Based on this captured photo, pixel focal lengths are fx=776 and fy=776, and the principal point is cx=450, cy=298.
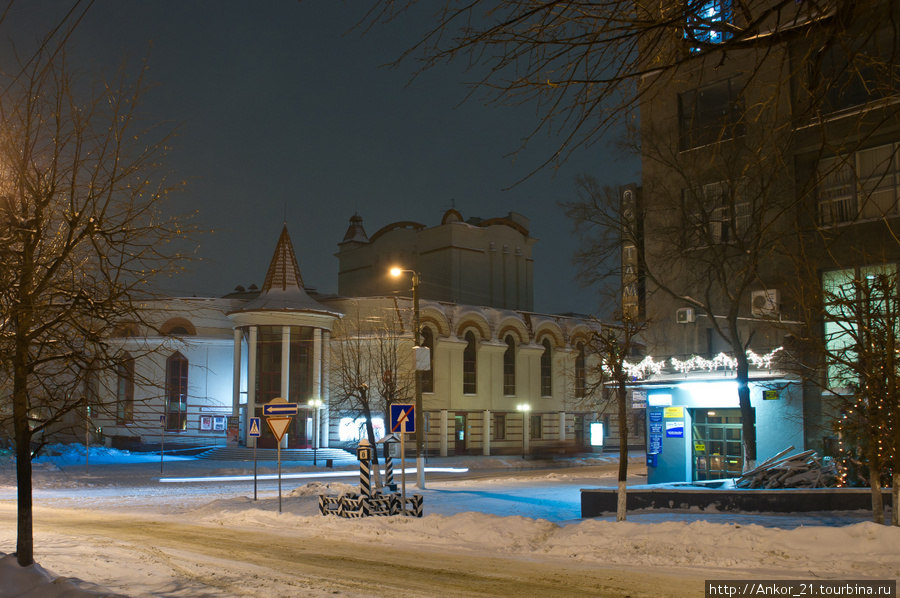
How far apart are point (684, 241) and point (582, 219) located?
11.1ft


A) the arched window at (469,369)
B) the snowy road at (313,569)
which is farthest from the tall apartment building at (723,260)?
the arched window at (469,369)

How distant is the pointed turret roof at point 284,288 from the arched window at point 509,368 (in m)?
12.4

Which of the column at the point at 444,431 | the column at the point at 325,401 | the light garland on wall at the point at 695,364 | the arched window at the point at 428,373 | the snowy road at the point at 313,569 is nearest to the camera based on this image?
the snowy road at the point at 313,569

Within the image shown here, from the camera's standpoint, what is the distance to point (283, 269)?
50.0 metres

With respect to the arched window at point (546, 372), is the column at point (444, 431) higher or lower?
lower

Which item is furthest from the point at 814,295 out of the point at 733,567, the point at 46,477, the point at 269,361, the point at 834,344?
the point at 269,361

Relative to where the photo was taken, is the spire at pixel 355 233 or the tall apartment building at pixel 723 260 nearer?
the tall apartment building at pixel 723 260

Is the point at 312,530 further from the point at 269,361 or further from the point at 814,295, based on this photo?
the point at 269,361

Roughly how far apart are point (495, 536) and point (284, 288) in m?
37.6

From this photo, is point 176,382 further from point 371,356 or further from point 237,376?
point 371,356

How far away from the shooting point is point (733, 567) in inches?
421

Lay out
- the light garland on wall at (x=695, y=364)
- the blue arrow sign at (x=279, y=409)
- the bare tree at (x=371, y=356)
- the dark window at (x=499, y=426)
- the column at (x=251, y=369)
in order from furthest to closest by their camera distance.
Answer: the dark window at (x=499, y=426)
the column at (x=251, y=369)
the bare tree at (x=371, y=356)
the light garland on wall at (x=695, y=364)
the blue arrow sign at (x=279, y=409)

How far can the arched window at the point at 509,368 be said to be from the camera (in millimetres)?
52812

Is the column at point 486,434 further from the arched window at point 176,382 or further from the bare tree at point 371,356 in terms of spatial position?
the arched window at point 176,382
